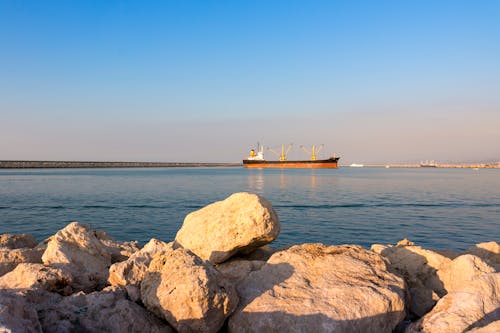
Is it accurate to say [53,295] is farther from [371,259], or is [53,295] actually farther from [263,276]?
[371,259]

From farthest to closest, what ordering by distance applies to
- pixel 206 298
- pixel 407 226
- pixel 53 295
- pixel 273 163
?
pixel 273 163 → pixel 407 226 → pixel 53 295 → pixel 206 298

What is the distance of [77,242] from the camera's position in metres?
8.64

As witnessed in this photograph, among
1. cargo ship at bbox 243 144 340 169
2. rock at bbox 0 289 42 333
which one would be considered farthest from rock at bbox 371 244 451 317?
cargo ship at bbox 243 144 340 169

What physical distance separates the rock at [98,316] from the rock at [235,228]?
7.67 ft

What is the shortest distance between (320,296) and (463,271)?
300 cm

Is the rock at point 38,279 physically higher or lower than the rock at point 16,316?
lower

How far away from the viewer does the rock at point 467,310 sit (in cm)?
475

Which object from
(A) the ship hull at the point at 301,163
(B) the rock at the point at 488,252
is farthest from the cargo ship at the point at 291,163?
(B) the rock at the point at 488,252

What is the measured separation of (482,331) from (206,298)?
309 cm

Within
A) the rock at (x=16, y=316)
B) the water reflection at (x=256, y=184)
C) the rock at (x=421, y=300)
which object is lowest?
the water reflection at (x=256, y=184)

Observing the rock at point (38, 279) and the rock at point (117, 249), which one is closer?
the rock at point (38, 279)

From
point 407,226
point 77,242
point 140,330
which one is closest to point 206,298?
point 140,330

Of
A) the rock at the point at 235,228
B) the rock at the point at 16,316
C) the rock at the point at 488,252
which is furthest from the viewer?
the rock at the point at 488,252

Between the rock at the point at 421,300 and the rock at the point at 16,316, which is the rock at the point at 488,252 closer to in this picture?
the rock at the point at 421,300
